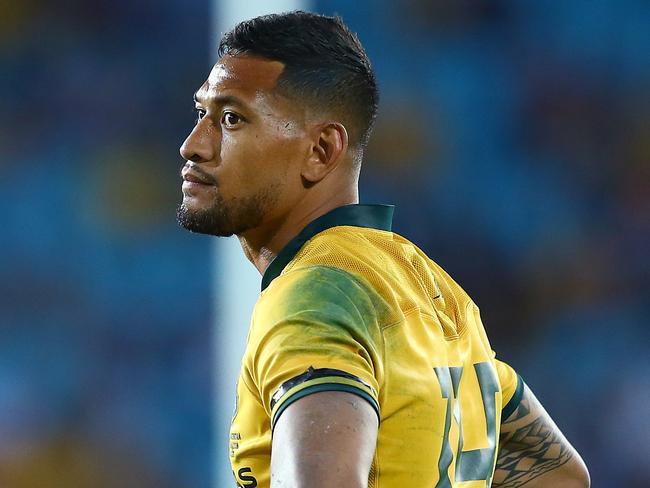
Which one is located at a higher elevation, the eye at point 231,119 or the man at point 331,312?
the eye at point 231,119

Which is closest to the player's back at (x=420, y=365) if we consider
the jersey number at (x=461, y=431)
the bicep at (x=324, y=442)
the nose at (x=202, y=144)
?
the jersey number at (x=461, y=431)

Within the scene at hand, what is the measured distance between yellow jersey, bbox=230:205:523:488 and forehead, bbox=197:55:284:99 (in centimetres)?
20

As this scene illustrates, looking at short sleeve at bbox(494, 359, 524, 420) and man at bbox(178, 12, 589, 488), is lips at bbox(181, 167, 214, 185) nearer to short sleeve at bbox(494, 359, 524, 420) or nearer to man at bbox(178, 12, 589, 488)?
man at bbox(178, 12, 589, 488)

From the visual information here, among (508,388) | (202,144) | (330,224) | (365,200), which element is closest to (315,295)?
(330,224)

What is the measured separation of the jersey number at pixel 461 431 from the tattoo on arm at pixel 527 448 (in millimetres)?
225

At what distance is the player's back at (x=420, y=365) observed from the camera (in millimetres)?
1116

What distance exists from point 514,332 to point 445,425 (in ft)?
6.38

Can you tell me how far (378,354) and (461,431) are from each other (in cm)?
22

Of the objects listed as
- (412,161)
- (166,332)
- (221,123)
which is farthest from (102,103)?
(221,123)

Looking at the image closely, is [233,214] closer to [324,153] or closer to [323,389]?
Result: [324,153]

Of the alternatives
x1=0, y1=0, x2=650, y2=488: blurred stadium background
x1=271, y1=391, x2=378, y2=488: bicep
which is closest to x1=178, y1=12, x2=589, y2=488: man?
x1=271, y1=391, x2=378, y2=488: bicep

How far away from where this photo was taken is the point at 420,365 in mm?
1141

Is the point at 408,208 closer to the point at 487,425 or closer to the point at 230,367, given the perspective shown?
the point at 230,367

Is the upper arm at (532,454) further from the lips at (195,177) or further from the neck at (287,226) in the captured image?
the lips at (195,177)
